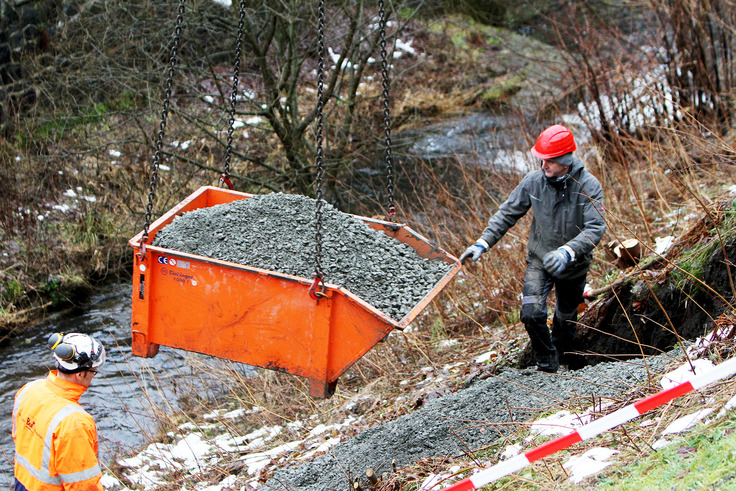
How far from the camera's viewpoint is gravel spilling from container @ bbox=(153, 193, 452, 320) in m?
3.59

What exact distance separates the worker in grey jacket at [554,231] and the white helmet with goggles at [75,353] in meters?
2.26

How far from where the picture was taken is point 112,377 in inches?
284

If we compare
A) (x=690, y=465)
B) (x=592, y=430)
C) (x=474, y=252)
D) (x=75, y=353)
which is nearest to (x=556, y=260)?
(x=474, y=252)

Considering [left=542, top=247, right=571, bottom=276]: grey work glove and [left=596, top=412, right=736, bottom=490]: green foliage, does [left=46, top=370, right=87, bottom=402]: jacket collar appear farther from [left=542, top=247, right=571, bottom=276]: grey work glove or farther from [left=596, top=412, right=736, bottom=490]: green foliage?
[left=542, top=247, right=571, bottom=276]: grey work glove

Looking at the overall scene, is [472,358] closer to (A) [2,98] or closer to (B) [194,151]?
(B) [194,151]

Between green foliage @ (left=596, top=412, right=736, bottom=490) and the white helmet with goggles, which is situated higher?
the white helmet with goggles

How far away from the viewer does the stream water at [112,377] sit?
229 inches

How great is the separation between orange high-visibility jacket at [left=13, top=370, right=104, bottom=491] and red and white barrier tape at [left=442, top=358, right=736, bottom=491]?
1.64 m

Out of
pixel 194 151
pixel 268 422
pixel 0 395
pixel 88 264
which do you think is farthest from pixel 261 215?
pixel 88 264

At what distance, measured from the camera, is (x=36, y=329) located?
803cm

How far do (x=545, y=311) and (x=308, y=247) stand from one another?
5.40 ft

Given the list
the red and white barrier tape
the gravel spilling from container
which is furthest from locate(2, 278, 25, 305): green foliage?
the red and white barrier tape

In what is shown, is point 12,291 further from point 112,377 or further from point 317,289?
point 317,289

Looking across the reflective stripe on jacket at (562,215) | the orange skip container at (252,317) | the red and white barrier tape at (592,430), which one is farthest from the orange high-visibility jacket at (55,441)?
the reflective stripe on jacket at (562,215)
